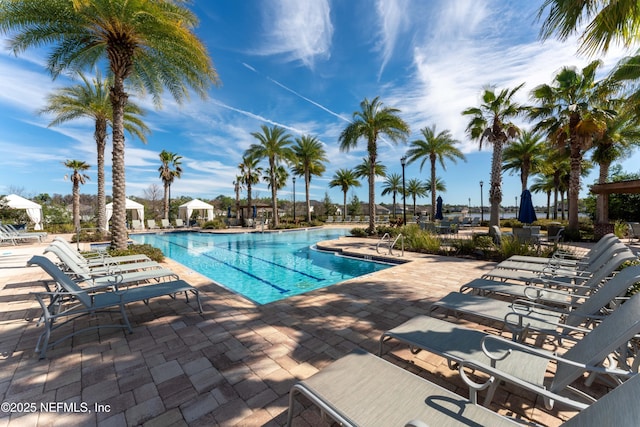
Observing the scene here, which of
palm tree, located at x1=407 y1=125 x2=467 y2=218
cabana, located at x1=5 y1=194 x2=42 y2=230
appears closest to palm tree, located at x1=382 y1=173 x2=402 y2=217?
palm tree, located at x1=407 y1=125 x2=467 y2=218

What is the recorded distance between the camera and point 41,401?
225 centimetres

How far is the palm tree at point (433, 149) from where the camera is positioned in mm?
20469

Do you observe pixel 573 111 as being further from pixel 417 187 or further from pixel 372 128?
pixel 417 187

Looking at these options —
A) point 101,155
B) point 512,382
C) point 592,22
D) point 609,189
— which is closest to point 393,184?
point 609,189

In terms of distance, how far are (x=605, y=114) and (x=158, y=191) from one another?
50.4m

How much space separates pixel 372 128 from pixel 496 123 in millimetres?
6496

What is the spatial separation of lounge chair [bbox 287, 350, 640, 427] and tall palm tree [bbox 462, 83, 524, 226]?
13.9 metres

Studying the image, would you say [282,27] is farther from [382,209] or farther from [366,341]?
[382,209]

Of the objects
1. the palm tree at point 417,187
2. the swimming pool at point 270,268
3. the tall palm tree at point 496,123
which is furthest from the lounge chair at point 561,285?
the palm tree at point 417,187

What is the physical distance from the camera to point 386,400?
1.61m

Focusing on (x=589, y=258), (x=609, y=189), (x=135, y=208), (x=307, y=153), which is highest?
(x=307, y=153)

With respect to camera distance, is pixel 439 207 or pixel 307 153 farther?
pixel 307 153

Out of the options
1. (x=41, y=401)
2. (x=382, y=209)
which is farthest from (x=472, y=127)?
(x=382, y=209)

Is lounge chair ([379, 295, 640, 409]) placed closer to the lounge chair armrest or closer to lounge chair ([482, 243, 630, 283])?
the lounge chair armrest
